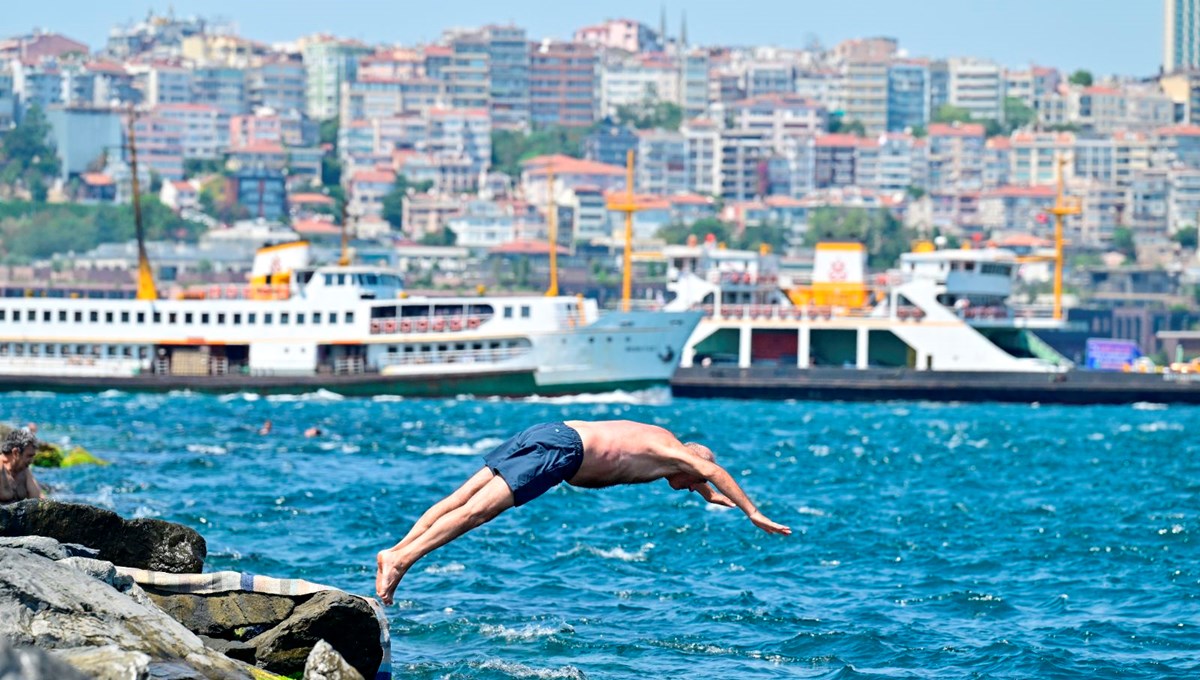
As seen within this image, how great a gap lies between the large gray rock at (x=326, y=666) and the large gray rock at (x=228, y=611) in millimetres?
1302

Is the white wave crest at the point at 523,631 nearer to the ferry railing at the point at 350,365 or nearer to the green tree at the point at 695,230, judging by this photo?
the ferry railing at the point at 350,365

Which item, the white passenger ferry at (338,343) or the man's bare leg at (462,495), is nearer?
the man's bare leg at (462,495)

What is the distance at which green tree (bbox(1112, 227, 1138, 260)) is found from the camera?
18275 cm

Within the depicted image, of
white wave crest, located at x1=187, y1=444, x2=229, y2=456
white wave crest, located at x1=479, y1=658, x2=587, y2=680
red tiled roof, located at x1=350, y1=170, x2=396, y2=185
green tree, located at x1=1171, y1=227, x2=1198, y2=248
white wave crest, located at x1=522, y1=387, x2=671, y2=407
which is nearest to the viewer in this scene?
white wave crest, located at x1=479, y1=658, x2=587, y2=680

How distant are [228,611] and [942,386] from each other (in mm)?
49683

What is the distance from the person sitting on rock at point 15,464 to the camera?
48.5ft

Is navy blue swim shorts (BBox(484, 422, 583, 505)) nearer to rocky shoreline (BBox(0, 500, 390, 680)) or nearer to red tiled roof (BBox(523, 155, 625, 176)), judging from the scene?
rocky shoreline (BBox(0, 500, 390, 680))

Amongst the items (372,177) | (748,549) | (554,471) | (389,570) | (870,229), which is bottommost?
(870,229)

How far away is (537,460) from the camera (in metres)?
10.7

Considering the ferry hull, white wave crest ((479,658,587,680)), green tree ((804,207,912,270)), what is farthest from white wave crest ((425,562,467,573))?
green tree ((804,207,912,270))

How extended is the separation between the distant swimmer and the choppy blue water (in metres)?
3.96

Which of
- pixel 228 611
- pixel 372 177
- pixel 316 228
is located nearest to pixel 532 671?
pixel 228 611

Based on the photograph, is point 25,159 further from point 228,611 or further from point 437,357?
point 228,611

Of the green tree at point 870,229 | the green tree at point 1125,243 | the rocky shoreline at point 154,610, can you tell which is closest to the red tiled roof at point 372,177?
the green tree at point 870,229
